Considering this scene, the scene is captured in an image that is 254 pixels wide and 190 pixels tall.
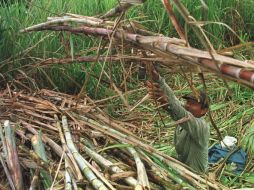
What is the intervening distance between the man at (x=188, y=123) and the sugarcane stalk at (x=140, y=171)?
39 centimetres

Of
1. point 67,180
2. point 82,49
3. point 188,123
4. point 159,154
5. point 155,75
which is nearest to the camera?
point 67,180

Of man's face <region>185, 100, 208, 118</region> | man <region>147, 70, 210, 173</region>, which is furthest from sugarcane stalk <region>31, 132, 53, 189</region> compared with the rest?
man's face <region>185, 100, 208, 118</region>

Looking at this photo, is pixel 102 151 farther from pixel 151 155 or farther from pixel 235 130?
pixel 235 130

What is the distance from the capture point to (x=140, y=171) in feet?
6.98

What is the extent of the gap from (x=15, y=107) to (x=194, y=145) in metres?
1.10

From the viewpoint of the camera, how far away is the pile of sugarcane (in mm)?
2135

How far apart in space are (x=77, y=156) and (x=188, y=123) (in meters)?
0.93

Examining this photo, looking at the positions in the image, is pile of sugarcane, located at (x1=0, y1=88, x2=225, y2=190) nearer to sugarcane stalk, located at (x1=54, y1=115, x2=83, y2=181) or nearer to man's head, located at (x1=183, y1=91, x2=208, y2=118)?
sugarcane stalk, located at (x1=54, y1=115, x2=83, y2=181)

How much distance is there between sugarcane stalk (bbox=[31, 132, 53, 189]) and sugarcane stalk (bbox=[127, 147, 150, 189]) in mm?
372

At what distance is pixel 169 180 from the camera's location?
219cm

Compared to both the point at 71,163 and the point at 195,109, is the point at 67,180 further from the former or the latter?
the point at 195,109

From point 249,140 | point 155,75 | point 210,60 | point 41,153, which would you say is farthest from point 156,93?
point 249,140

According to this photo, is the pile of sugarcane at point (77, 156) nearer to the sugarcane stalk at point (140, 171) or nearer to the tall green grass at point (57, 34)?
the sugarcane stalk at point (140, 171)

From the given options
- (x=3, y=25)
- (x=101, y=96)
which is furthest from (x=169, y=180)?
(x=3, y=25)
